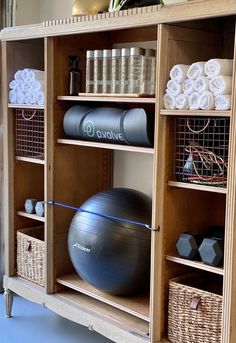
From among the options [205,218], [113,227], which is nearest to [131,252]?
[113,227]

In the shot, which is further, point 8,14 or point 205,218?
point 8,14

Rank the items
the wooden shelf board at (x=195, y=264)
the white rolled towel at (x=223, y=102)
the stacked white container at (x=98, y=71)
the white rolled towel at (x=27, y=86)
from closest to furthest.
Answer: the white rolled towel at (x=223, y=102) < the wooden shelf board at (x=195, y=264) < the stacked white container at (x=98, y=71) < the white rolled towel at (x=27, y=86)

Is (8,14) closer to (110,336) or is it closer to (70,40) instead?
(70,40)

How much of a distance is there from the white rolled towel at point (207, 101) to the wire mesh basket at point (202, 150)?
10 cm

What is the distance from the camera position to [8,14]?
12.3 feet

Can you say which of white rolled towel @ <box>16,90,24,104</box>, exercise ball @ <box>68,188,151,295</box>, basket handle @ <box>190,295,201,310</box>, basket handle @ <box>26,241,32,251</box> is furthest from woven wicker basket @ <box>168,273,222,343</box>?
white rolled towel @ <box>16,90,24,104</box>

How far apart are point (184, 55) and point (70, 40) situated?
3.05 ft

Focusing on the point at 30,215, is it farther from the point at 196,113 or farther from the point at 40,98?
the point at 196,113

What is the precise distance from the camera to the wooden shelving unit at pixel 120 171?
7.88ft

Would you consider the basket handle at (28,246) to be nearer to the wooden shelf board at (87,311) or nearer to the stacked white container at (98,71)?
the wooden shelf board at (87,311)

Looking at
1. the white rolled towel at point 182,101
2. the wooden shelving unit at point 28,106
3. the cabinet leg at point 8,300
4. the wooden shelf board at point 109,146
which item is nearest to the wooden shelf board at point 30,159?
the wooden shelf board at point 109,146

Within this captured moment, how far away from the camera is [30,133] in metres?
3.46

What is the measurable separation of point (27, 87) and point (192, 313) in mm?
1659

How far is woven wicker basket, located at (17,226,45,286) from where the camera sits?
3.31m
